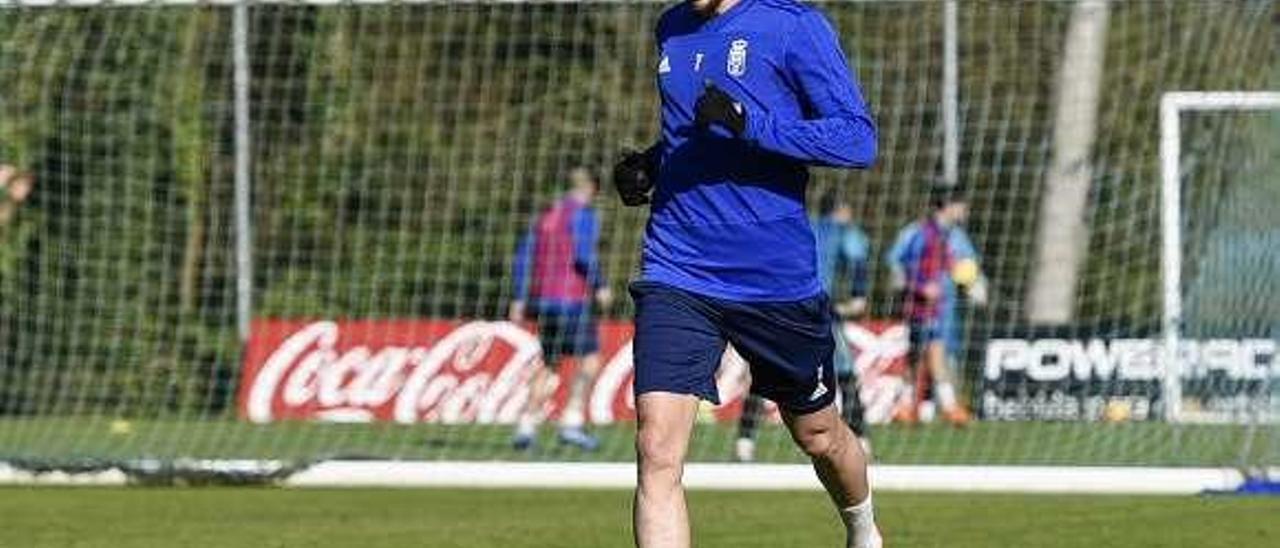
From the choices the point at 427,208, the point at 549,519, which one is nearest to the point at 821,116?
the point at 549,519

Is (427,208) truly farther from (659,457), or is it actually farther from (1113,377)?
(659,457)

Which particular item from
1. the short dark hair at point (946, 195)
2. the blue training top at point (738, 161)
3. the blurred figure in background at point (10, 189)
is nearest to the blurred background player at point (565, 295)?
the short dark hair at point (946, 195)

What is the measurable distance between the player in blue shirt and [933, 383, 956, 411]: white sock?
35.6 ft

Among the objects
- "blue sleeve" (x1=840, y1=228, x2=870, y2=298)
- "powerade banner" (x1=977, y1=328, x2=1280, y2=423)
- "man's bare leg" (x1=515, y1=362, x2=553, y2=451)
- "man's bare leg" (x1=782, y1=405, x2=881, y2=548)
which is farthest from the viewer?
"blue sleeve" (x1=840, y1=228, x2=870, y2=298)

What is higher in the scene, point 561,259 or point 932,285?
point 561,259

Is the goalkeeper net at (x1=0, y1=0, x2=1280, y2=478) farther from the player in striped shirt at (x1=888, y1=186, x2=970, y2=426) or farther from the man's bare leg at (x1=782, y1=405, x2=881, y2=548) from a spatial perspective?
the man's bare leg at (x1=782, y1=405, x2=881, y2=548)

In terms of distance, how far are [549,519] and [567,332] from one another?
5.91 meters

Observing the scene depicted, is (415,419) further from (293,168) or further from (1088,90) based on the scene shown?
(1088,90)

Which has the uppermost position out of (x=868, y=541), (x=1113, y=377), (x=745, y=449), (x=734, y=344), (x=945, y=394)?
(x=734, y=344)

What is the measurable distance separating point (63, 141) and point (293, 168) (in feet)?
5.17

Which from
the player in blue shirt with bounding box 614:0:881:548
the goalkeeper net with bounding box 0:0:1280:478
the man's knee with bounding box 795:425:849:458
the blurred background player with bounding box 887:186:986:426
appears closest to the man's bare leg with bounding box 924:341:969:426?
the blurred background player with bounding box 887:186:986:426

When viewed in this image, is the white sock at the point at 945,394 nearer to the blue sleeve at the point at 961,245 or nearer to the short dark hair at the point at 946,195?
the blue sleeve at the point at 961,245

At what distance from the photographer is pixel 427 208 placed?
21703mm

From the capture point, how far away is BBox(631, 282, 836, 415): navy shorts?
30.2 feet
